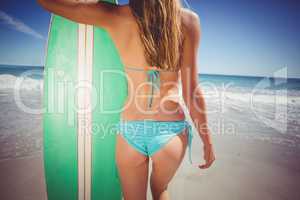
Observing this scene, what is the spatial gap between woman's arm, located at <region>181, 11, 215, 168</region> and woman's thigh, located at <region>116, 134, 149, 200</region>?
1.19 ft

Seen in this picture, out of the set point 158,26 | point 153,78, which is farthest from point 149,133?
point 158,26

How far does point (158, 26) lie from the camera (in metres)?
0.93

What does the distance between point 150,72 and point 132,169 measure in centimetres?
48

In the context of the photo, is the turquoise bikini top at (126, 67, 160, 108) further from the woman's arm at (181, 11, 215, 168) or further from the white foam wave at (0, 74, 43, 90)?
the white foam wave at (0, 74, 43, 90)

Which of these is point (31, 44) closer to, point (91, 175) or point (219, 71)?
point (91, 175)

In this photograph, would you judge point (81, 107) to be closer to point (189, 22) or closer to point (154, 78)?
point (154, 78)

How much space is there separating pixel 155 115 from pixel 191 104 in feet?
0.82

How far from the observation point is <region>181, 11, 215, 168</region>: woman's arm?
101 cm

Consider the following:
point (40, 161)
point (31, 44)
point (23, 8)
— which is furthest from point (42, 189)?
point (31, 44)

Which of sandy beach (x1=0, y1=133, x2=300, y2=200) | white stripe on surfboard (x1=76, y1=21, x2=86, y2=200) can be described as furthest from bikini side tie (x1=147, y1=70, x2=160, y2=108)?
sandy beach (x1=0, y1=133, x2=300, y2=200)

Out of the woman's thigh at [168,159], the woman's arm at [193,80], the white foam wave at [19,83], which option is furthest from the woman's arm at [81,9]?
the white foam wave at [19,83]

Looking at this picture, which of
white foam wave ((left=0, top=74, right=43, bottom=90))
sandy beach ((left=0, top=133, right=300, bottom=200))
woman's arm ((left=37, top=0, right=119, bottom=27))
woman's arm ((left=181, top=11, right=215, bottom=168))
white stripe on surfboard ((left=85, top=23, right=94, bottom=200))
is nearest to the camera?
woman's arm ((left=37, top=0, right=119, bottom=27))

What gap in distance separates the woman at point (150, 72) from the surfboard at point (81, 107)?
18.1 inches

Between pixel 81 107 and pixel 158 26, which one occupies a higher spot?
pixel 158 26
